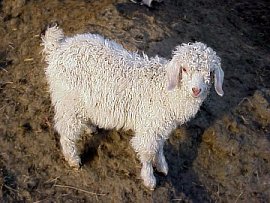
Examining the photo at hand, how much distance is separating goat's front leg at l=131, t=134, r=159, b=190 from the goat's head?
2.35 ft

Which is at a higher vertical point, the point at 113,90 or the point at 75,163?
the point at 113,90

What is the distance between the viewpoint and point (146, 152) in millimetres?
4895

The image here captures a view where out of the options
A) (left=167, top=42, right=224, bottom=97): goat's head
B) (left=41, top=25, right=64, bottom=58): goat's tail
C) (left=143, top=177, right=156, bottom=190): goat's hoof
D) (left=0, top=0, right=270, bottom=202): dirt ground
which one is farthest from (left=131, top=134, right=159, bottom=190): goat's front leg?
(left=41, top=25, right=64, bottom=58): goat's tail

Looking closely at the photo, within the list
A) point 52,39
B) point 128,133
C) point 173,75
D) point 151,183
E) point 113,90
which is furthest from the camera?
point 128,133

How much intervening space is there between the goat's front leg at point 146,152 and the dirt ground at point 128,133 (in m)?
0.11

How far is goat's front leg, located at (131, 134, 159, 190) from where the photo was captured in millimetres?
4840

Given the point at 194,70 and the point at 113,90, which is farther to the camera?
the point at 113,90

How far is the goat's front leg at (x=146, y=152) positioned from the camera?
15.9ft

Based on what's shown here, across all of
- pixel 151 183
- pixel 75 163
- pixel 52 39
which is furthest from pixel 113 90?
pixel 151 183

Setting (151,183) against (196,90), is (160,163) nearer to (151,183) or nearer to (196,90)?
(151,183)

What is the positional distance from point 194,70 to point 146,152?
1.10m

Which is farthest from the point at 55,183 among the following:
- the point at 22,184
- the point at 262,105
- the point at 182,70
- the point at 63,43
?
the point at 262,105

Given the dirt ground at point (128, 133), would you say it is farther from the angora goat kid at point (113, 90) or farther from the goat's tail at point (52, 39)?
the goat's tail at point (52, 39)

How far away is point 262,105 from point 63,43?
8.80 feet
